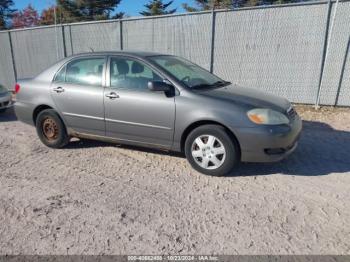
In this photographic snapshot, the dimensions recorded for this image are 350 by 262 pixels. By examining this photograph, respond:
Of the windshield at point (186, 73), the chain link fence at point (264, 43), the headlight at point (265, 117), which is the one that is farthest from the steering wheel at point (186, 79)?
the chain link fence at point (264, 43)

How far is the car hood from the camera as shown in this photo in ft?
12.8

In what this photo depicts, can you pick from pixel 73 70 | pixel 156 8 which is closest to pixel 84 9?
pixel 156 8

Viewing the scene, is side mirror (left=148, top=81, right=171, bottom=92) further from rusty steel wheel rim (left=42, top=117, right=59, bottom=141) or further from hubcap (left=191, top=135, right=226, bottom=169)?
rusty steel wheel rim (left=42, top=117, right=59, bottom=141)

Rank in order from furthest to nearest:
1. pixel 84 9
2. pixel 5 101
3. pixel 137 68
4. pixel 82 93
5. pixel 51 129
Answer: pixel 84 9 → pixel 5 101 → pixel 51 129 → pixel 82 93 → pixel 137 68

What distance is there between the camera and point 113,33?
33.1 feet

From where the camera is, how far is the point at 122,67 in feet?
14.9

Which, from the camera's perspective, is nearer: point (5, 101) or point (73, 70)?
point (73, 70)

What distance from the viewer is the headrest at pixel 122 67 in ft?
14.8

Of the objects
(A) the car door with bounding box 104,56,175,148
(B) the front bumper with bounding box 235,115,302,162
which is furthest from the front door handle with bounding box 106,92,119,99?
(B) the front bumper with bounding box 235,115,302,162

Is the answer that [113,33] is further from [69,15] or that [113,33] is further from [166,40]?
[69,15]

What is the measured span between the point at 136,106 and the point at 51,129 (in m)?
1.77

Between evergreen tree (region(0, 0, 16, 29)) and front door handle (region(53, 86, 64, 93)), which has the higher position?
evergreen tree (region(0, 0, 16, 29))

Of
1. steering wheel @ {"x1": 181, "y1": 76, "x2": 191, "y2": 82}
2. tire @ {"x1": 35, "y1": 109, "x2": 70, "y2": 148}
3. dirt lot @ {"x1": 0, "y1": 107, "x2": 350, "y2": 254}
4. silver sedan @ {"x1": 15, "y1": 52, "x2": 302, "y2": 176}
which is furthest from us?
tire @ {"x1": 35, "y1": 109, "x2": 70, "y2": 148}

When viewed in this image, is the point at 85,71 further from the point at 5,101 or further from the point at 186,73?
the point at 5,101
